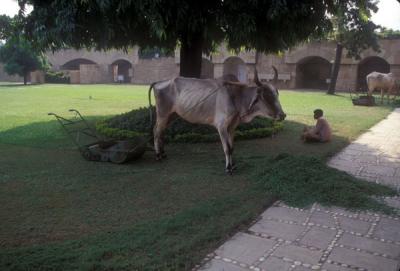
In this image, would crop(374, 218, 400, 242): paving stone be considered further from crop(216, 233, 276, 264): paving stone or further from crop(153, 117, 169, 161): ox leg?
crop(153, 117, 169, 161): ox leg

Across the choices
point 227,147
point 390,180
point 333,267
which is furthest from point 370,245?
point 227,147

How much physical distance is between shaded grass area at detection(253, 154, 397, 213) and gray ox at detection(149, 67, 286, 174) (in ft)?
2.83

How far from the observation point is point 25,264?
3.84 m

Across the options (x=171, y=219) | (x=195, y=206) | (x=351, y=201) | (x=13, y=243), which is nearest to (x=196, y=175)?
(x=195, y=206)

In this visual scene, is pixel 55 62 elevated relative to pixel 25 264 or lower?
elevated

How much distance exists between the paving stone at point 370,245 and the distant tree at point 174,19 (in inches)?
186

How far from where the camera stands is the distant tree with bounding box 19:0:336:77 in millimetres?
7816

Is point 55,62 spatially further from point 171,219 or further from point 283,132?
point 171,219

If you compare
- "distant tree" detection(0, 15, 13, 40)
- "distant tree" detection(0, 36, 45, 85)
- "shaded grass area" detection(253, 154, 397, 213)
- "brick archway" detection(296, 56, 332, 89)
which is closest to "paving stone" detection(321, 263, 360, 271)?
"shaded grass area" detection(253, 154, 397, 213)

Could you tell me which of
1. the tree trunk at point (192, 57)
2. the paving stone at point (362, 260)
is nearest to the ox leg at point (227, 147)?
the paving stone at point (362, 260)

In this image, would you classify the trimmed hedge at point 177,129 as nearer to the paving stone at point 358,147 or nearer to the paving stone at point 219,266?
the paving stone at point 358,147

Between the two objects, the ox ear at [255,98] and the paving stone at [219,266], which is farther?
the ox ear at [255,98]

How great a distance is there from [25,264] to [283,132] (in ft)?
28.5

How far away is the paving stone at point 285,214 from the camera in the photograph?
16.7 ft
